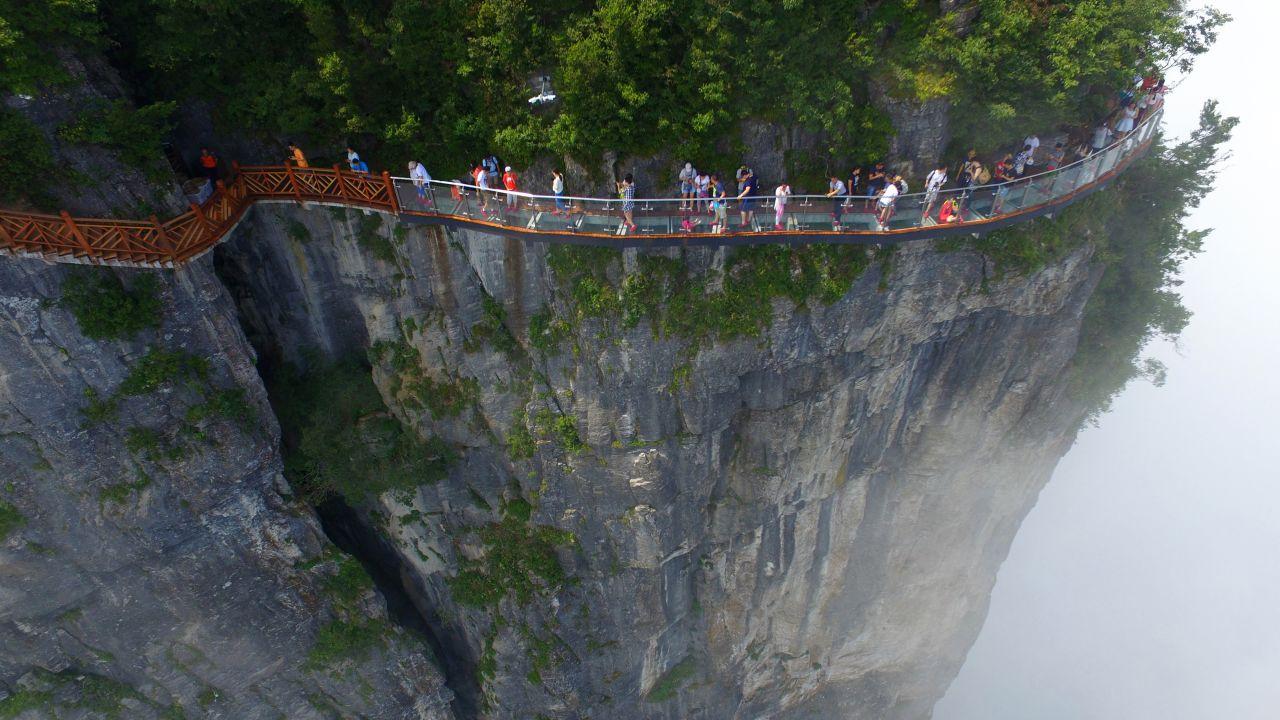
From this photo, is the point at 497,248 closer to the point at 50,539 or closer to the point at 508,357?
the point at 508,357

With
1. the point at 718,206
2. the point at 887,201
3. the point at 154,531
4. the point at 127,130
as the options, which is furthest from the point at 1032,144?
the point at 154,531

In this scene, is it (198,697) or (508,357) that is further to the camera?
(198,697)

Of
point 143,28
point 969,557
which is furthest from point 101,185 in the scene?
point 969,557

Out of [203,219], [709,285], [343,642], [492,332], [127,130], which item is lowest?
[343,642]

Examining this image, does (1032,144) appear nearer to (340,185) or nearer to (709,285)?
(709,285)

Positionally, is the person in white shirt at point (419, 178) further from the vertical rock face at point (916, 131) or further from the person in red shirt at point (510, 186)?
the vertical rock face at point (916, 131)

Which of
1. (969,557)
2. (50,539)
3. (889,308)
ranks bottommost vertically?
(969,557)

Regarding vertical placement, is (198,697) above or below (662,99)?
below
